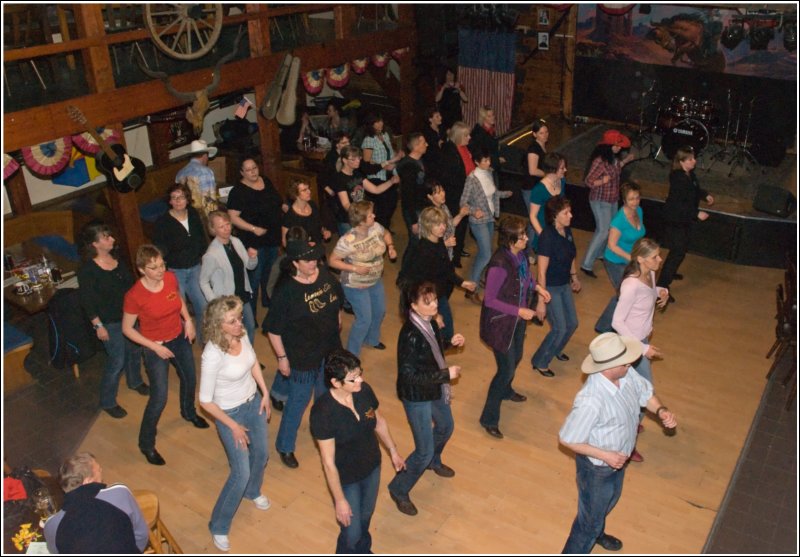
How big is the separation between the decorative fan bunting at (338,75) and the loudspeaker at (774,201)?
4761mm

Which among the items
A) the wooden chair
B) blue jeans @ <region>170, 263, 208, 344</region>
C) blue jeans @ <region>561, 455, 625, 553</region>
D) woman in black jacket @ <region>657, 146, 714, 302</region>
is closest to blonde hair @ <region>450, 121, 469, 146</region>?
woman in black jacket @ <region>657, 146, 714, 302</region>

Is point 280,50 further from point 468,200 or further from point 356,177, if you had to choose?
point 468,200

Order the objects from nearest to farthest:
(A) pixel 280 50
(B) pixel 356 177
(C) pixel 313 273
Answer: (C) pixel 313 273, (B) pixel 356 177, (A) pixel 280 50

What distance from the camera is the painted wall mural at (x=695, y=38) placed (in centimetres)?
1018

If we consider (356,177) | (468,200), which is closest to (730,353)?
(468,200)

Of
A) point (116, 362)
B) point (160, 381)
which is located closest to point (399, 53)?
point (116, 362)

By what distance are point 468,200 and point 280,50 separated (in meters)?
3.01

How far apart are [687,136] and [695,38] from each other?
1470 mm

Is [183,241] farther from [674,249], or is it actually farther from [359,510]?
[674,249]

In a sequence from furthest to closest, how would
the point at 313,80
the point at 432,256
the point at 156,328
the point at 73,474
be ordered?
the point at 313,80 < the point at 432,256 < the point at 156,328 < the point at 73,474

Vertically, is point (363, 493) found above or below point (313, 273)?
below

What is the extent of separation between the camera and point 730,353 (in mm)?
6465

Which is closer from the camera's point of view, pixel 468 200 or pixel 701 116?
pixel 468 200

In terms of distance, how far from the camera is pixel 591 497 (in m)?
3.96
